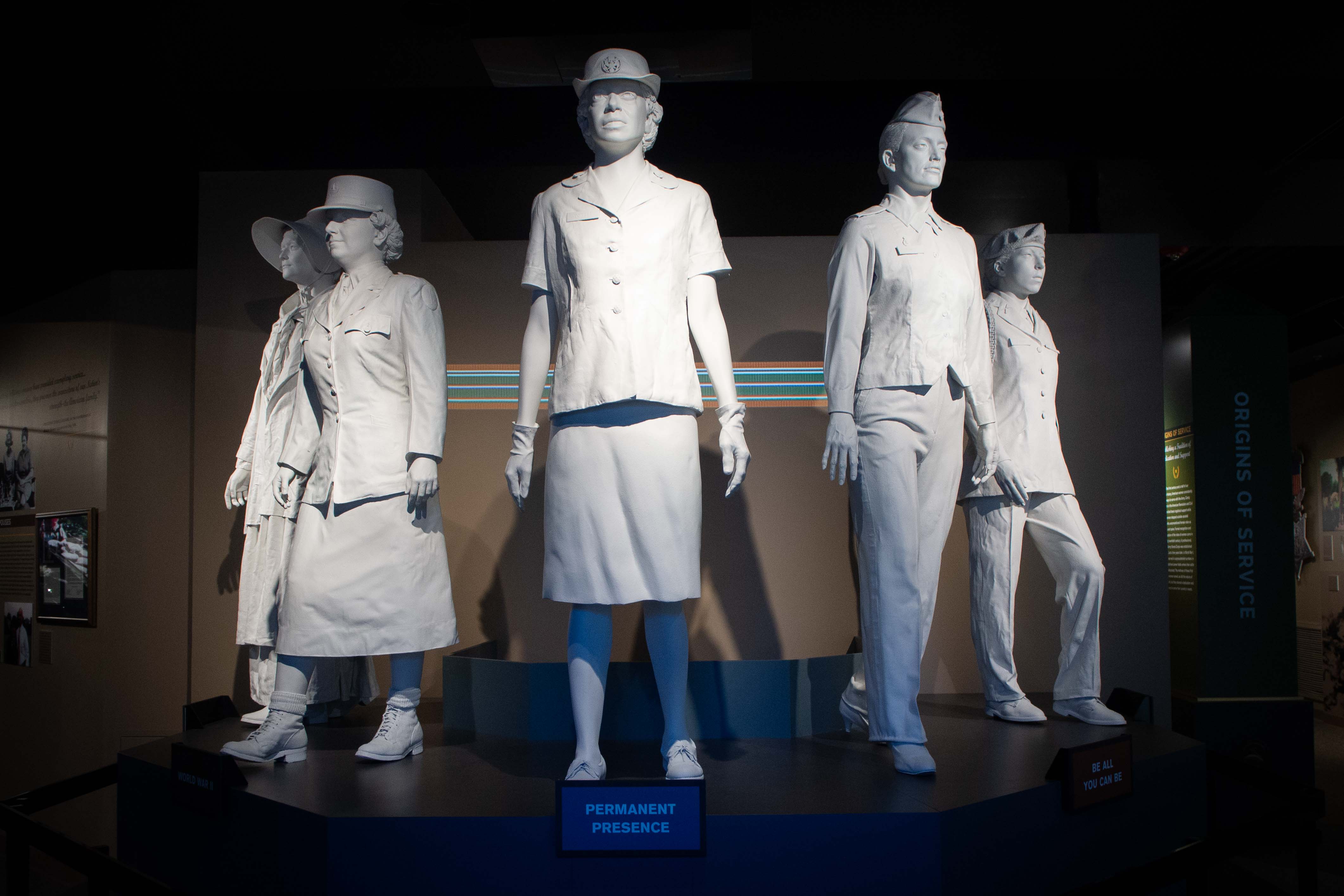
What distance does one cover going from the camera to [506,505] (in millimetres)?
4977

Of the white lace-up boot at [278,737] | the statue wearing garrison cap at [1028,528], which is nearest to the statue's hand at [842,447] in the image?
the statue wearing garrison cap at [1028,528]

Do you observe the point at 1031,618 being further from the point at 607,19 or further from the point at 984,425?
the point at 607,19

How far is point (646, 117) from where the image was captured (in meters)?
2.91

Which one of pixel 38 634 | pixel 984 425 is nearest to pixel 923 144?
pixel 984 425

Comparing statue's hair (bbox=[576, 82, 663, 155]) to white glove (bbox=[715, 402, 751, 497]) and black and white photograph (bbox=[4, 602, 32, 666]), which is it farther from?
black and white photograph (bbox=[4, 602, 32, 666])

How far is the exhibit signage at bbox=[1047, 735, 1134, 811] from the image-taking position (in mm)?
2645

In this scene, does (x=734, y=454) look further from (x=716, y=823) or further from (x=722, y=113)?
(x=722, y=113)

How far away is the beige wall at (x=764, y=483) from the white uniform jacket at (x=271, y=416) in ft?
2.88

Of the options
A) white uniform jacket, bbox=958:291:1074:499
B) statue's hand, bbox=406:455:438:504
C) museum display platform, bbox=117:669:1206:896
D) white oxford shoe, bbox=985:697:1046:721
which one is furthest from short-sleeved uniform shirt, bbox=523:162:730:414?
white oxford shoe, bbox=985:697:1046:721

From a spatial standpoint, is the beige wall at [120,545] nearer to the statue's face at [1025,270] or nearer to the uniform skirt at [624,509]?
the uniform skirt at [624,509]

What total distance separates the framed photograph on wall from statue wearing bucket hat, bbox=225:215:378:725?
169cm

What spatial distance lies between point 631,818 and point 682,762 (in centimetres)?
34

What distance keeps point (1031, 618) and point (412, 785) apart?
354cm

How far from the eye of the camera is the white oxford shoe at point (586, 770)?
2547mm
